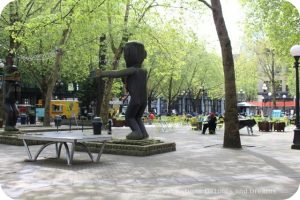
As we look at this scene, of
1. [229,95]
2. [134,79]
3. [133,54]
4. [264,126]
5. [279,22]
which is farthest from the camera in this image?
[264,126]

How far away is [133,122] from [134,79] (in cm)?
140

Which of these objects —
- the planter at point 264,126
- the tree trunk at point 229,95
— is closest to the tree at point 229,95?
the tree trunk at point 229,95

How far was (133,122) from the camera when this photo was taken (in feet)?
44.2

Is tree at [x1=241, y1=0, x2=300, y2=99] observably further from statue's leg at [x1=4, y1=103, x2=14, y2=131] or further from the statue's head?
statue's leg at [x1=4, y1=103, x2=14, y2=131]

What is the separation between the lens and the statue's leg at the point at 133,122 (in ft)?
43.5

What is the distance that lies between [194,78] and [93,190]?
49.3 meters

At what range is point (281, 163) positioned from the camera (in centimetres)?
1069

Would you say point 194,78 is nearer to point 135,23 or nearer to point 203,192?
point 135,23

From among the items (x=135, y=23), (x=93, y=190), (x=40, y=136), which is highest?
(x=135, y=23)

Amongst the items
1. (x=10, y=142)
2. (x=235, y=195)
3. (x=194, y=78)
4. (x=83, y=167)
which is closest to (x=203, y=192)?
(x=235, y=195)

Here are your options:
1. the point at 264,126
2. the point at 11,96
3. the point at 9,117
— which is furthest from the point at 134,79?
the point at 264,126

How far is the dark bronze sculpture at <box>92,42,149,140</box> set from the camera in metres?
13.1

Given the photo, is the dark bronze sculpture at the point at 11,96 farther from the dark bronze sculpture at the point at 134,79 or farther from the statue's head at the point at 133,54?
the statue's head at the point at 133,54

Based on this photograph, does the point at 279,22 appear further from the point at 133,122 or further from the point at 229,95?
the point at 133,122
